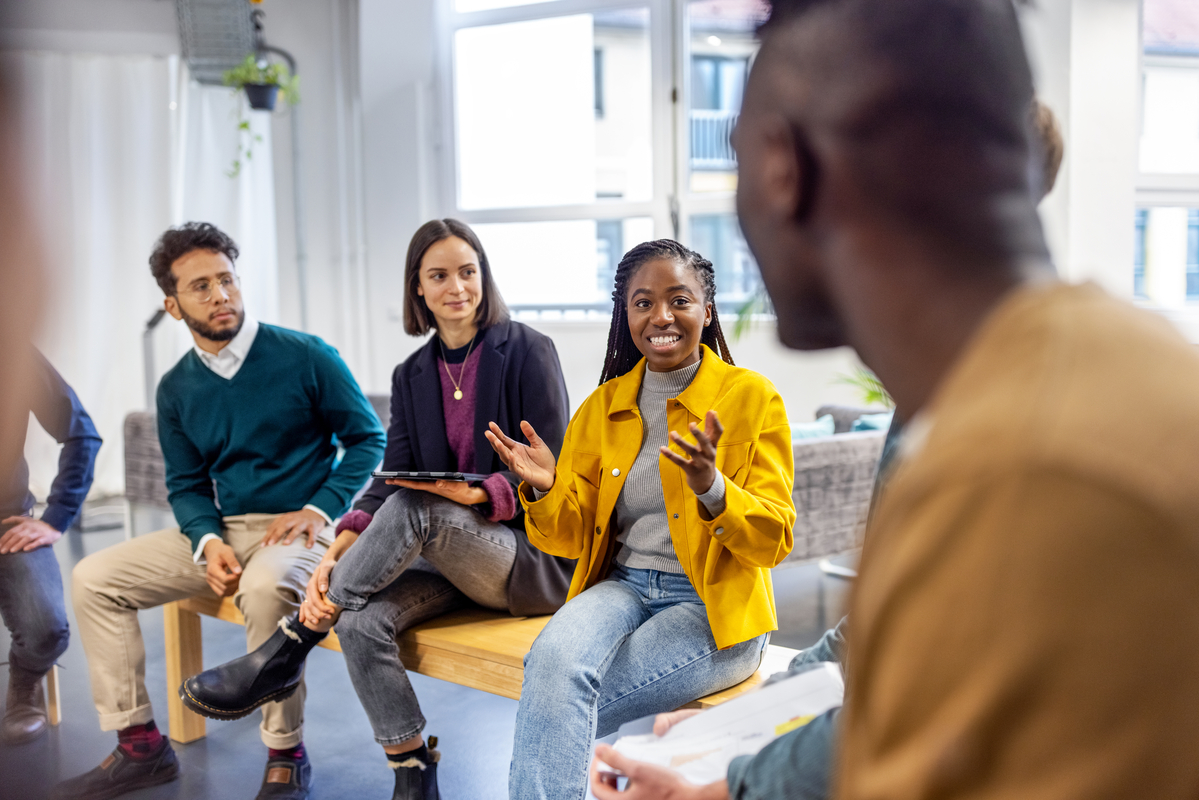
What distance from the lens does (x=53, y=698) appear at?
2.79m

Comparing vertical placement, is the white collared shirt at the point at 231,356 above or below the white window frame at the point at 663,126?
below

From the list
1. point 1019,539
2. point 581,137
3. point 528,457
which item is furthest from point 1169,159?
point 1019,539

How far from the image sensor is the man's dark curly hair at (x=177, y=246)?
257 cm

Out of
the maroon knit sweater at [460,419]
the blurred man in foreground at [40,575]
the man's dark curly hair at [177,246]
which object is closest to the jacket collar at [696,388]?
the maroon knit sweater at [460,419]

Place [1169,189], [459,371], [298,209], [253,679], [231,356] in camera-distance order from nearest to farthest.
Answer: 1. [253,679]
2. [459,371]
3. [231,356]
4. [1169,189]
5. [298,209]

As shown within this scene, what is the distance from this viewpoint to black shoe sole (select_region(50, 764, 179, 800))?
2.33 m

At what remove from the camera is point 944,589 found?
0.36m

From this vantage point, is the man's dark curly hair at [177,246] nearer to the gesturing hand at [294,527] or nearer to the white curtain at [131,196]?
the gesturing hand at [294,527]

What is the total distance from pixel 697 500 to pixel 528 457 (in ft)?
1.39

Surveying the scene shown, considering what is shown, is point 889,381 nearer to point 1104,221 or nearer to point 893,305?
point 893,305

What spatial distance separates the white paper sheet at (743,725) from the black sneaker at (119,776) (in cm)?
202

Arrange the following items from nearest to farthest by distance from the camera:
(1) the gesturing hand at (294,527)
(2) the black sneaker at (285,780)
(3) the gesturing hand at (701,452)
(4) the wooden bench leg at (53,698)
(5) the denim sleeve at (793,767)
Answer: (5) the denim sleeve at (793,767), (3) the gesturing hand at (701,452), (2) the black sneaker at (285,780), (1) the gesturing hand at (294,527), (4) the wooden bench leg at (53,698)

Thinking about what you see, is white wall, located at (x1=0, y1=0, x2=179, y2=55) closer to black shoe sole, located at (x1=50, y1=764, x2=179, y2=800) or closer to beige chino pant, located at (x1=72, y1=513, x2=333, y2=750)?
beige chino pant, located at (x1=72, y1=513, x2=333, y2=750)

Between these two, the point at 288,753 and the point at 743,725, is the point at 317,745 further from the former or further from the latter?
the point at 743,725
